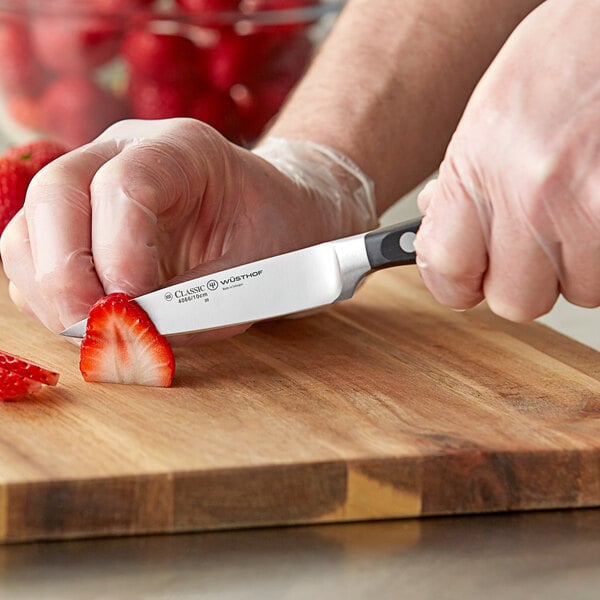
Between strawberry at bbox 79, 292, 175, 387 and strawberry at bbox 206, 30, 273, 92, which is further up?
strawberry at bbox 206, 30, 273, 92

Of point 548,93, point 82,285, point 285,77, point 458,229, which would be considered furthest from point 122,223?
point 285,77

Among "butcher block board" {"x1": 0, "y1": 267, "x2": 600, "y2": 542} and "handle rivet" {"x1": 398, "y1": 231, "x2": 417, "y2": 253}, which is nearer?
"butcher block board" {"x1": 0, "y1": 267, "x2": 600, "y2": 542}

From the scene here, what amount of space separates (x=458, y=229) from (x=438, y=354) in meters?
0.27

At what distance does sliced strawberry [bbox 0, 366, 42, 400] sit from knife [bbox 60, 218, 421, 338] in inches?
5.7

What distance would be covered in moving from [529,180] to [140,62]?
107 centimetres

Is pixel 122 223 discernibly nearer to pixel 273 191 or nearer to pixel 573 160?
pixel 273 191

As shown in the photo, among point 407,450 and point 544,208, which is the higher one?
point 544,208

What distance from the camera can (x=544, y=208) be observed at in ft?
3.43

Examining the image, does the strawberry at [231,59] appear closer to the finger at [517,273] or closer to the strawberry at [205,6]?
the strawberry at [205,6]

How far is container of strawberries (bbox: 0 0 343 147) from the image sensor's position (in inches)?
76.7

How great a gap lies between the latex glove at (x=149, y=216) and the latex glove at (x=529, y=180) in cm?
28

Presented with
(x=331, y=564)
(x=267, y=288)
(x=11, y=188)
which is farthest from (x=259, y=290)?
(x=11, y=188)

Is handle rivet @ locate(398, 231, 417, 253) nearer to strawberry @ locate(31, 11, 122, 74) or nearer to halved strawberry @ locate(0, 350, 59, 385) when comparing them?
halved strawberry @ locate(0, 350, 59, 385)

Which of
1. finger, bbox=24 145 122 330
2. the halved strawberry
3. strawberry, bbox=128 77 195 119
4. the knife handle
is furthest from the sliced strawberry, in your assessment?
strawberry, bbox=128 77 195 119
